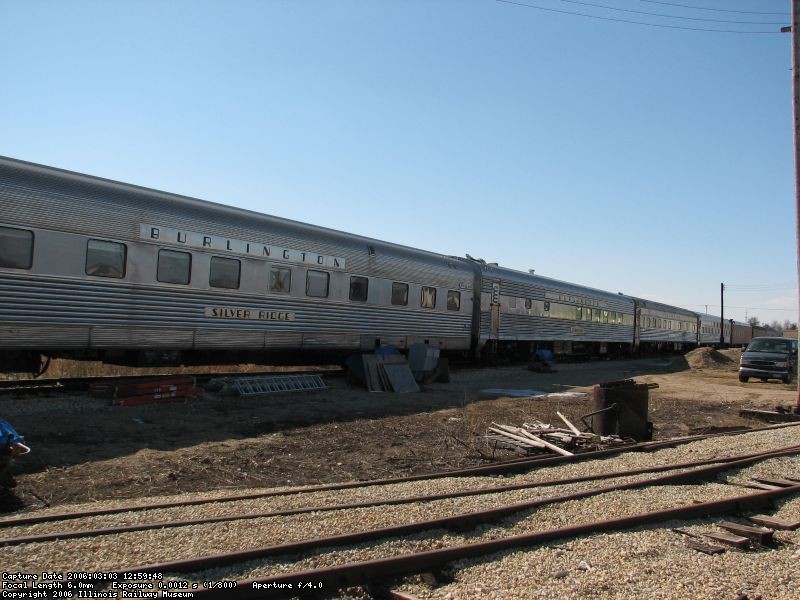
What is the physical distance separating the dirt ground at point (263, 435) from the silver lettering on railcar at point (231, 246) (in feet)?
9.73

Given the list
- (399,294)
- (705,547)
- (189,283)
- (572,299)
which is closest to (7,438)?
(705,547)

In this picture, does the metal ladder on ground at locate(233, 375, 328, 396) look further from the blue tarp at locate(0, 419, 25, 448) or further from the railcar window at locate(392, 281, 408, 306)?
the blue tarp at locate(0, 419, 25, 448)

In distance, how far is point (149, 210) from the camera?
38.4ft

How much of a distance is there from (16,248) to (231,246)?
13.4ft

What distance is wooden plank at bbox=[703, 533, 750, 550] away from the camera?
4.93 meters

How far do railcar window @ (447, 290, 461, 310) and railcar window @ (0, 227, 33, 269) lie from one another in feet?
40.3

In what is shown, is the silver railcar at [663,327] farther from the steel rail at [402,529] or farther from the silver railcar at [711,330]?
the steel rail at [402,529]

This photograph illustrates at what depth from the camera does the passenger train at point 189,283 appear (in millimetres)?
10141

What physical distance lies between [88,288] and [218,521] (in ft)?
23.5

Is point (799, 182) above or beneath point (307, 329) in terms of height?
above

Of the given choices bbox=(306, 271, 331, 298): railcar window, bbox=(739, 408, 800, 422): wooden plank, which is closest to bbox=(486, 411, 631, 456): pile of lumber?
bbox=(739, 408, 800, 422): wooden plank

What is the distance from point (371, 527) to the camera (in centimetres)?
503

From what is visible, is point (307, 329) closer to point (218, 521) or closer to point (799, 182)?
point (218, 521)

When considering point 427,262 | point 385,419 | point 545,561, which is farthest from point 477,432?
point 427,262
